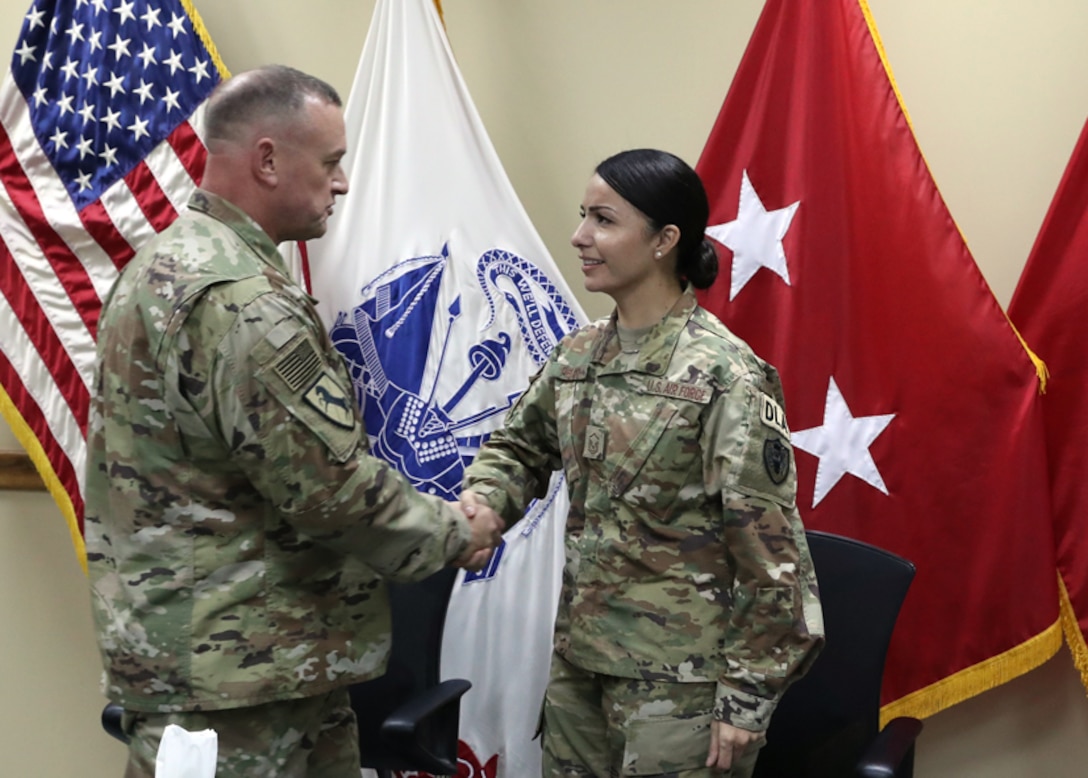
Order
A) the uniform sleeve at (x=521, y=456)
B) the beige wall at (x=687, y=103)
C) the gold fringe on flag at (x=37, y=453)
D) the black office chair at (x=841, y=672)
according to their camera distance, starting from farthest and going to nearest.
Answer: the gold fringe on flag at (x=37, y=453), the beige wall at (x=687, y=103), the black office chair at (x=841, y=672), the uniform sleeve at (x=521, y=456)

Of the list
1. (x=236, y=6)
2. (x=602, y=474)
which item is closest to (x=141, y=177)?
(x=236, y=6)

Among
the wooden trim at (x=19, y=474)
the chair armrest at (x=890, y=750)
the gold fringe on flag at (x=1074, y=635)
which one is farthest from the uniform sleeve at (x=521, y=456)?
the wooden trim at (x=19, y=474)

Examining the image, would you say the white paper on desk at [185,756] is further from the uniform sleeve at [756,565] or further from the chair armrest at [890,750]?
the chair armrest at [890,750]

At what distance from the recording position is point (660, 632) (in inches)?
61.8

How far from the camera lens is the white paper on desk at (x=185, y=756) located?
31.0 inches

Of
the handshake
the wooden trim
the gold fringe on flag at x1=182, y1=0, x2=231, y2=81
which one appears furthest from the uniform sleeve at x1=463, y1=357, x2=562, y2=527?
the wooden trim

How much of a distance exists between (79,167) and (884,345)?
1.80 metres

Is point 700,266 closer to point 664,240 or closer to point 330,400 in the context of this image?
point 664,240

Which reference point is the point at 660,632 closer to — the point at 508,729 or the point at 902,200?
the point at 508,729

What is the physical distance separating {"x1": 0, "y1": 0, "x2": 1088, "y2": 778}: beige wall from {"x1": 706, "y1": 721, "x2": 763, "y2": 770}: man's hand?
1008 millimetres

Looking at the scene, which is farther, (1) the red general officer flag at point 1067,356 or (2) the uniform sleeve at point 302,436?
(1) the red general officer flag at point 1067,356

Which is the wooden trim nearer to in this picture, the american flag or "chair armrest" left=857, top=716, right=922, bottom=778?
the american flag

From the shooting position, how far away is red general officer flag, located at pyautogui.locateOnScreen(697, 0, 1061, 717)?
208 centimetres

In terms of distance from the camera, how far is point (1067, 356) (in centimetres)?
209
